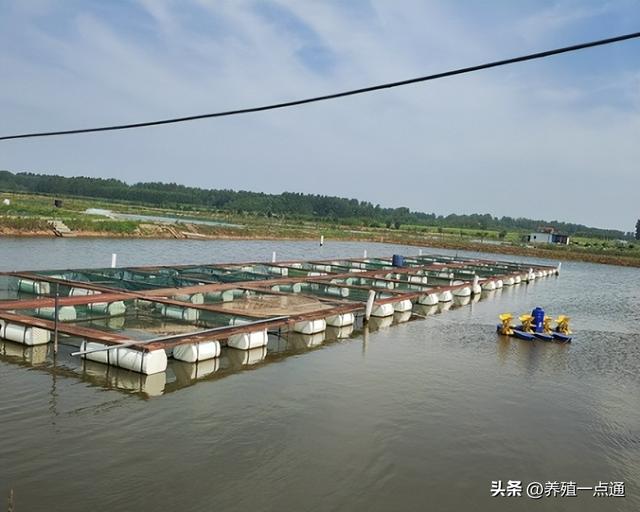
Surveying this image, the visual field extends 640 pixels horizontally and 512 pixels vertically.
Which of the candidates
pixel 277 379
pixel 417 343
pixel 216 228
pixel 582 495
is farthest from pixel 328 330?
pixel 216 228

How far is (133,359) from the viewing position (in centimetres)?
1134

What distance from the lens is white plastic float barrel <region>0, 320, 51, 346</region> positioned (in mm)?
12555

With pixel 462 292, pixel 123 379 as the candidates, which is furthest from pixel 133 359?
pixel 462 292

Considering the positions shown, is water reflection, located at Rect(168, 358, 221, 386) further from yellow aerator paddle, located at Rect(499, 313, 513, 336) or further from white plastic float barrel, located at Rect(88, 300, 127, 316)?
yellow aerator paddle, located at Rect(499, 313, 513, 336)

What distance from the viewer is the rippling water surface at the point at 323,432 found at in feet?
23.7

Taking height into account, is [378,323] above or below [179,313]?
below

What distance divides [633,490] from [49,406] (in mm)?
9348

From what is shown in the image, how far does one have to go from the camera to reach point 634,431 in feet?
36.0

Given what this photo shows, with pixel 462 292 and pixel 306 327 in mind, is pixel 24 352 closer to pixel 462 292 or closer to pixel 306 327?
pixel 306 327

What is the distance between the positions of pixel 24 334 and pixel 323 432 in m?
7.55

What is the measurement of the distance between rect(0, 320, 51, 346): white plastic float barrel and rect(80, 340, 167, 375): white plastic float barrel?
1723 mm

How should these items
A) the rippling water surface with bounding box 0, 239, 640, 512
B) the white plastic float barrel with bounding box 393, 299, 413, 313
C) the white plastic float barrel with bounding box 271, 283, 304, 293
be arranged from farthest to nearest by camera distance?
the white plastic float barrel with bounding box 393, 299, 413, 313 → the white plastic float barrel with bounding box 271, 283, 304, 293 → the rippling water surface with bounding box 0, 239, 640, 512

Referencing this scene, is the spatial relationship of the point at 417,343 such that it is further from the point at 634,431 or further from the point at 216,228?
the point at 216,228

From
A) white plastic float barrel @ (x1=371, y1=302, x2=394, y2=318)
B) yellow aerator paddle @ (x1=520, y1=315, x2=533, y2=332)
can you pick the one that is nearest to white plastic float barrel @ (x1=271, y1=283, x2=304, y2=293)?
white plastic float barrel @ (x1=371, y1=302, x2=394, y2=318)
